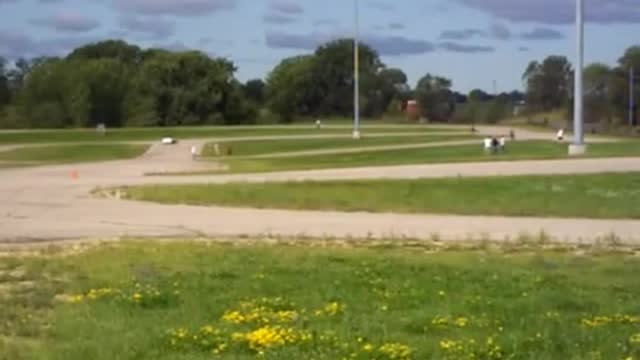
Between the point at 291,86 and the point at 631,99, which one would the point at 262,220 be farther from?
the point at 291,86

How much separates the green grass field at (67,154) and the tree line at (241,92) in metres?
64.3

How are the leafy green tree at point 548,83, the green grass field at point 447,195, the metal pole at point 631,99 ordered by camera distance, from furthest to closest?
the leafy green tree at point 548,83
the metal pole at point 631,99
the green grass field at point 447,195

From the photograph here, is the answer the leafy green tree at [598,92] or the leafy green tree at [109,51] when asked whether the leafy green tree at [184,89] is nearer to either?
the leafy green tree at [109,51]

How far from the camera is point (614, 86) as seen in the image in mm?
134250

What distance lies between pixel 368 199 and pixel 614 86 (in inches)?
4285

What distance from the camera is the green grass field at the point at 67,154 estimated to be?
214 feet

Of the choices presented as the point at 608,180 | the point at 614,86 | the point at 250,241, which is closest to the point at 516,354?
the point at 250,241

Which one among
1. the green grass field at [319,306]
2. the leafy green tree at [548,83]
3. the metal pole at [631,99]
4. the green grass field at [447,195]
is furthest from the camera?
the leafy green tree at [548,83]

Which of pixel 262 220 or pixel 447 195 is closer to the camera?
pixel 262 220

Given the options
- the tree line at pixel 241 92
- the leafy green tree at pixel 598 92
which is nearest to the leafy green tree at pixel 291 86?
the tree line at pixel 241 92

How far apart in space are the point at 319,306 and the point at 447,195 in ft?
62.7

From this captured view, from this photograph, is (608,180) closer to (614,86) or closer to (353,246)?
(353,246)

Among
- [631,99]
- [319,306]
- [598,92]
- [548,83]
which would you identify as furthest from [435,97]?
[319,306]

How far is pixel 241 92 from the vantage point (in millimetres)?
160375
